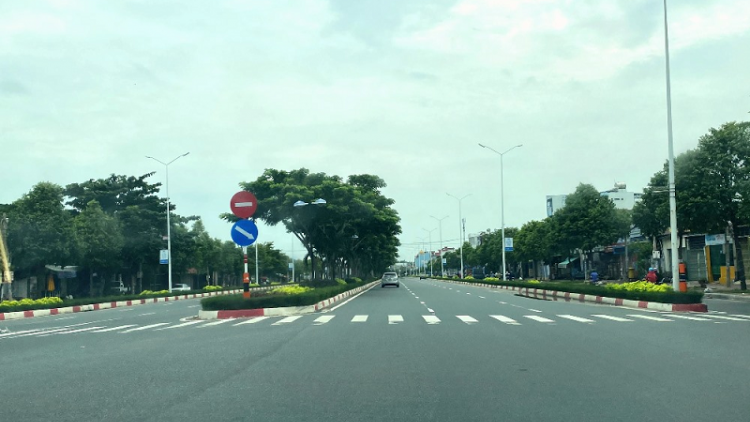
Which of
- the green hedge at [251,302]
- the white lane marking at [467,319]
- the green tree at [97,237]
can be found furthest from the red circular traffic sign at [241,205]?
the green tree at [97,237]

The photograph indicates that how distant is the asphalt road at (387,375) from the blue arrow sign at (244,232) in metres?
5.71

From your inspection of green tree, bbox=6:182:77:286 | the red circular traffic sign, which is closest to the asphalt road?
the red circular traffic sign

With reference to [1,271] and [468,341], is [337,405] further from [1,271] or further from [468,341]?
[1,271]

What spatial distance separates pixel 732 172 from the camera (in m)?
32.6

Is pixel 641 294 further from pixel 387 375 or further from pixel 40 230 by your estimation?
pixel 40 230

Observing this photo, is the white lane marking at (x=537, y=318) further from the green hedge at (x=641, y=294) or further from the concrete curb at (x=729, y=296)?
the concrete curb at (x=729, y=296)

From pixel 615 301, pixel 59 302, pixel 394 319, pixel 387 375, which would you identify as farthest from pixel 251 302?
pixel 59 302

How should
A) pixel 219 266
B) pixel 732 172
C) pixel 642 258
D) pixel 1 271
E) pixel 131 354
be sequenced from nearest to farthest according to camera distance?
pixel 131 354 < pixel 732 172 < pixel 1 271 < pixel 642 258 < pixel 219 266

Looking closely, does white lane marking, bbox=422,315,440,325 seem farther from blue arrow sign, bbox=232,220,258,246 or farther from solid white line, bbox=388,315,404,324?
blue arrow sign, bbox=232,220,258,246

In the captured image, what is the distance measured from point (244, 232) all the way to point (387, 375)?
12613mm

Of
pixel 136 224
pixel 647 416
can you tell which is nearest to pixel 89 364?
pixel 647 416

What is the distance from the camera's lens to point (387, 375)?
8766 mm

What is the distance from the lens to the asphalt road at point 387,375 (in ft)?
21.8

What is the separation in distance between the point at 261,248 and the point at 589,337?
283 ft
